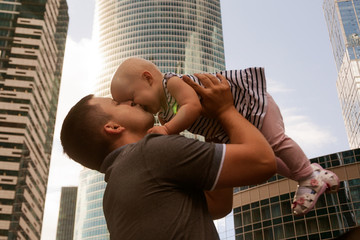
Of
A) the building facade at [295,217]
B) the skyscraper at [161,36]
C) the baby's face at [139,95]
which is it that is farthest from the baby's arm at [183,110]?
the skyscraper at [161,36]

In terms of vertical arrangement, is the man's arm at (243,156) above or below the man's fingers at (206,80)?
below

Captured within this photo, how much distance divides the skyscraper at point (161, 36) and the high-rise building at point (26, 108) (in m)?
21.3

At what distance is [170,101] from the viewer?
10.8ft

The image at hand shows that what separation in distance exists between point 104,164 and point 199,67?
123242 mm

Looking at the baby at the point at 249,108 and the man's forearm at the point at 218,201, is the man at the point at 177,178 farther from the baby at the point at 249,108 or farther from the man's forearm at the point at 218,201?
the man's forearm at the point at 218,201

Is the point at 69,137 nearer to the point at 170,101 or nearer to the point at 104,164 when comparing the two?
the point at 104,164

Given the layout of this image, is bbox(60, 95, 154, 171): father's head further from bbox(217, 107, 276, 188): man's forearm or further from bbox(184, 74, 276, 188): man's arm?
bbox(217, 107, 276, 188): man's forearm

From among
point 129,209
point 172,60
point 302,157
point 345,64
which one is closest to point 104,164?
point 129,209

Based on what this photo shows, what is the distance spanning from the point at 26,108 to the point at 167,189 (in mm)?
95117

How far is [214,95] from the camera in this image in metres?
2.82

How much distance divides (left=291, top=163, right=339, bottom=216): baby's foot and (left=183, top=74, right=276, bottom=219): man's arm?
565 millimetres

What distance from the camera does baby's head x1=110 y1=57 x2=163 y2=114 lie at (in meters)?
3.19

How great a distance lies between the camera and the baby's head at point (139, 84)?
3186 millimetres

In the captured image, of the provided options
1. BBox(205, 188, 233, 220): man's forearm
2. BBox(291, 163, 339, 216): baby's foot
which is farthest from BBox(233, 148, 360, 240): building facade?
BBox(205, 188, 233, 220): man's forearm
